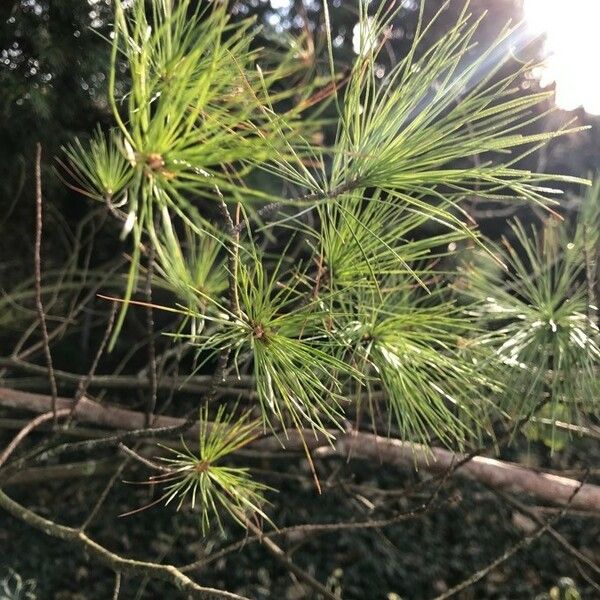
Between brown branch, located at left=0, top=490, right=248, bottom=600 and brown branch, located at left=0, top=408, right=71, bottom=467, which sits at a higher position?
brown branch, located at left=0, top=408, right=71, bottom=467

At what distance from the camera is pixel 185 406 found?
1741 mm

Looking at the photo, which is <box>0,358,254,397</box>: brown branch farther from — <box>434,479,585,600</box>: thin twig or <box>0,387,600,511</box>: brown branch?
<box>434,479,585,600</box>: thin twig

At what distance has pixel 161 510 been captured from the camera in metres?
1.44

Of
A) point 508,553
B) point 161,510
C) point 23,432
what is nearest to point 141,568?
Answer: point 23,432

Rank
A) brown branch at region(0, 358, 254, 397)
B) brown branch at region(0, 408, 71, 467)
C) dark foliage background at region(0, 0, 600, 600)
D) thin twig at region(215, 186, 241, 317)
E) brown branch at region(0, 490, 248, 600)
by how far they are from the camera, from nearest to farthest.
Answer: thin twig at region(215, 186, 241, 317) < brown branch at region(0, 490, 248, 600) < brown branch at region(0, 408, 71, 467) < dark foliage background at region(0, 0, 600, 600) < brown branch at region(0, 358, 254, 397)

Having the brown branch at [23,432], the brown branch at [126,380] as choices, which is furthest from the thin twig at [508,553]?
the brown branch at [23,432]

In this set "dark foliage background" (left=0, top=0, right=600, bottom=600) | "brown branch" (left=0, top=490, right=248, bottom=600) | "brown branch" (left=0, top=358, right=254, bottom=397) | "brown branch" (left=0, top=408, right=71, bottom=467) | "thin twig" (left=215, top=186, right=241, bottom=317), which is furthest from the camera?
"brown branch" (left=0, top=358, right=254, bottom=397)

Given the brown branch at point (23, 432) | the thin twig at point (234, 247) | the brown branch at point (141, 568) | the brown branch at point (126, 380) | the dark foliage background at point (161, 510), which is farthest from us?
the brown branch at point (126, 380)

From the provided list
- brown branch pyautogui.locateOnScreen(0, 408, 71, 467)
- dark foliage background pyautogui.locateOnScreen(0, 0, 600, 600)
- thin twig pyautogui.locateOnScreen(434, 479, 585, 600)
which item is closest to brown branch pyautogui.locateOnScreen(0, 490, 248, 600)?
brown branch pyautogui.locateOnScreen(0, 408, 71, 467)

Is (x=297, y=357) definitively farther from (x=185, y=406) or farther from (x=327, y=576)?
(x=185, y=406)

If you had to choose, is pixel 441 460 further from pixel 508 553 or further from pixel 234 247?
pixel 234 247

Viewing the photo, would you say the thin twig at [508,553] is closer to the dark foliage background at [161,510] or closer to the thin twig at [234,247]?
the dark foliage background at [161,510]

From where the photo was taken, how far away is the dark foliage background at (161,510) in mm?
923

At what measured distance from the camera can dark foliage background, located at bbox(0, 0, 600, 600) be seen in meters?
0.92
